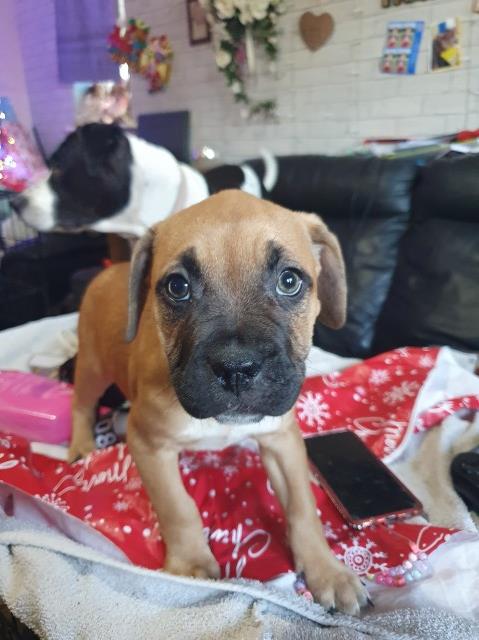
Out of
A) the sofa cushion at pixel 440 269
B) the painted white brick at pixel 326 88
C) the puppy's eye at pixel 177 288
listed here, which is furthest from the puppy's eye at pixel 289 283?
the painted white brick at pixel 326 88

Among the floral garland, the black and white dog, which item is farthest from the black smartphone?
the floral garland

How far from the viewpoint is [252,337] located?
3.76 ft

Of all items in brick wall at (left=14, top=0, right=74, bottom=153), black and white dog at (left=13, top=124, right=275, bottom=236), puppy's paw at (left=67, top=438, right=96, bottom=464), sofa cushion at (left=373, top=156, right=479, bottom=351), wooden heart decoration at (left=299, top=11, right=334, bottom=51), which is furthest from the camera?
brick wall at (left=14, top=0, right=74, bottom=153)

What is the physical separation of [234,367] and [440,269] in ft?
6.37

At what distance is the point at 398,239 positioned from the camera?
121 inches

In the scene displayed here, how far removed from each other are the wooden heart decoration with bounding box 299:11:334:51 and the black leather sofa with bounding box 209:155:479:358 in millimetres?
929

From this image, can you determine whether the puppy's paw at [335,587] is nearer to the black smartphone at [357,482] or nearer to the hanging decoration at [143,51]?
the black smartphone at [357,482]

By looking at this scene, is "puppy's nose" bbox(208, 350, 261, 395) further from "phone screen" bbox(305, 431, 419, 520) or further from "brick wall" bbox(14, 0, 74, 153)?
"brick wall" bbox(14, 0, 74, 153)

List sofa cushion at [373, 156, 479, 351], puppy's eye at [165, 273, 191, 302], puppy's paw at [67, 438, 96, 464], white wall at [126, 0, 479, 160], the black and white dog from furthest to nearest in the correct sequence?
white wall at [126, 0, 479, 160] < the black and white dog < sofa cushion at [373, 156, 479, 351] < puppy's paw at [67, 438, 96, 464] < puppy's eye at [165, 273, 191, 302]

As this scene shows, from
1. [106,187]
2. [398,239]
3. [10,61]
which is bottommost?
[398,239]

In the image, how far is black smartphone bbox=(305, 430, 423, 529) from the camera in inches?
63.1

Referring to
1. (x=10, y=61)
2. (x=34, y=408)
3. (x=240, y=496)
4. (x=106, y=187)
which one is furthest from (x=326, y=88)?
(x=10, y=61)

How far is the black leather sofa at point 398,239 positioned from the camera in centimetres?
263

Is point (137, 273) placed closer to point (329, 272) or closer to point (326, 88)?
point (329, 272)
